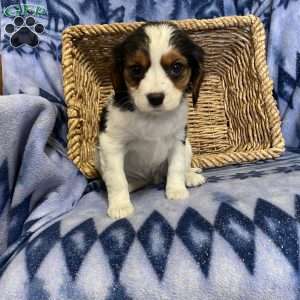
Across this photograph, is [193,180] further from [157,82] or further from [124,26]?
[124,26]

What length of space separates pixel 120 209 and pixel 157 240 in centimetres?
30

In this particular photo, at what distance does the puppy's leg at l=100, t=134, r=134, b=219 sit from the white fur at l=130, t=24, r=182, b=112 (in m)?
0.29

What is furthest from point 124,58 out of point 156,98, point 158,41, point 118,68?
point 156,98

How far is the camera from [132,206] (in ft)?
5.79

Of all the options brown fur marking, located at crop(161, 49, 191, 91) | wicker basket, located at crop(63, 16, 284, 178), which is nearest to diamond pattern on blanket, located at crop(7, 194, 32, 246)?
wicker basket, located at crop(63, 16, 284, 178)

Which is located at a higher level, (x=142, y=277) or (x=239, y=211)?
(x=239, y=211)

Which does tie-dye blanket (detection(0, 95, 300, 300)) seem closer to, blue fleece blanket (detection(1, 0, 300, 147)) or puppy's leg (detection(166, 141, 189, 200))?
puppy's leg (detection(166, 141, 189, 200))

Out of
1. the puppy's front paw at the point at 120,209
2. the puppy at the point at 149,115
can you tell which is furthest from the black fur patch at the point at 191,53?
the puppy's front paw at the point at 120,209

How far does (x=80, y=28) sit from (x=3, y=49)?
0.49 meters

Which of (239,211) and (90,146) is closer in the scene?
(239,211)

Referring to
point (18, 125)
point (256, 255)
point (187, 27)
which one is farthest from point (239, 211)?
point (187, 27)

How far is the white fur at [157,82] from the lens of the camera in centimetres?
170

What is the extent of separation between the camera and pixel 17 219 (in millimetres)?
1757

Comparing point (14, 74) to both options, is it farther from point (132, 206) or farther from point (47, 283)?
point (47, 283)
